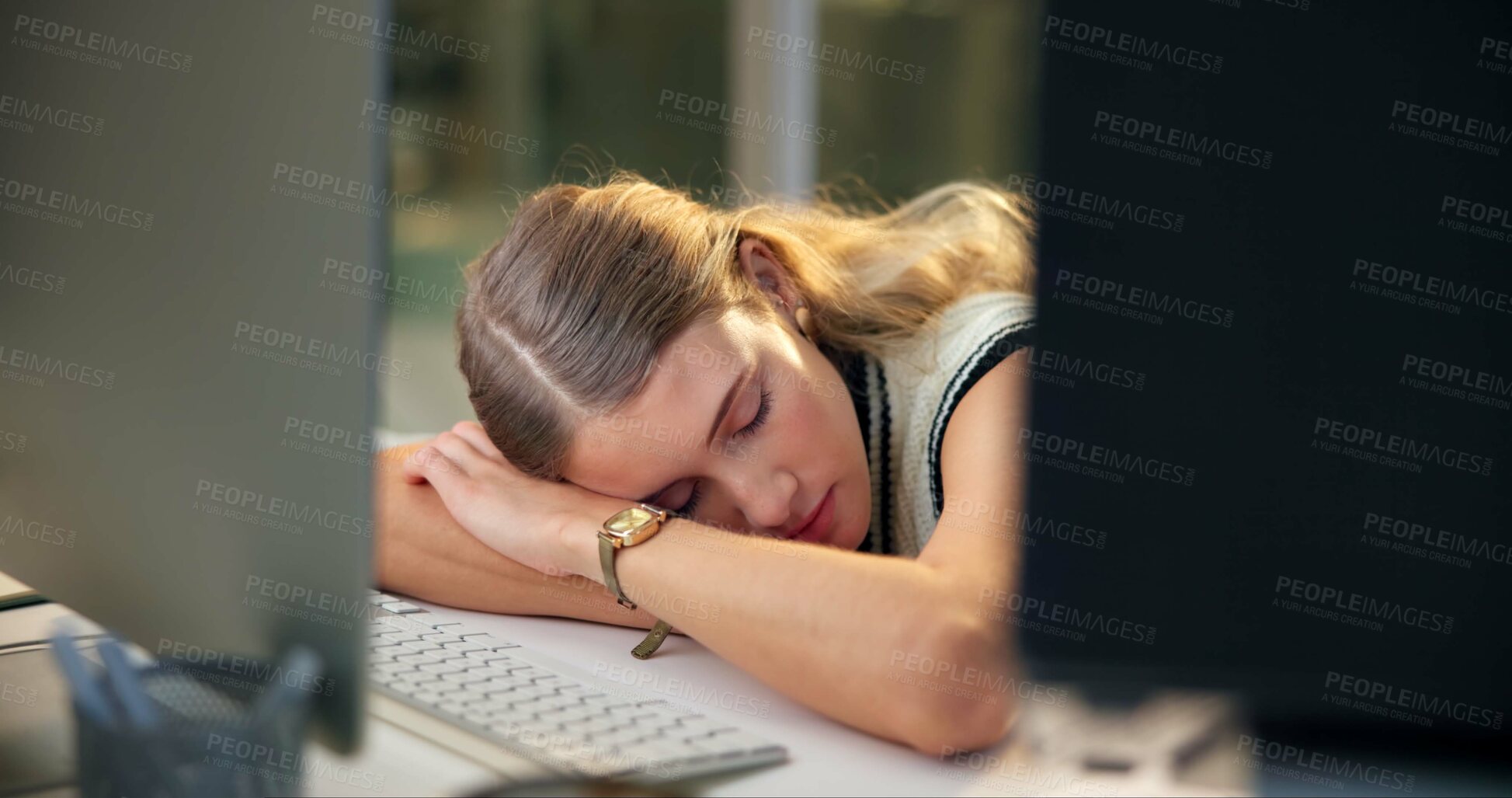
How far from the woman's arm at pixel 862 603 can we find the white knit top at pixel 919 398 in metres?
0.11

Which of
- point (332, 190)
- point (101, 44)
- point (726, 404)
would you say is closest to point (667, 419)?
point (726, 404)

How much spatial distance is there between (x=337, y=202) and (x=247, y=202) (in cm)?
11

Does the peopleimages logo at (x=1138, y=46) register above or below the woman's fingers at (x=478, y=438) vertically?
above

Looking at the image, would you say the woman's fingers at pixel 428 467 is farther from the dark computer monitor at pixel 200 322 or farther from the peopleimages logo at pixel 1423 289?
the peopleimages logo at pixel 1423 289

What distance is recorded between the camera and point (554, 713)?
30.6 inches

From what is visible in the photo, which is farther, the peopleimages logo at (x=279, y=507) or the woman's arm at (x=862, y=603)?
the woman's arm at (x=862, y=603)

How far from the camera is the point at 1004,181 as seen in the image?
2.82m

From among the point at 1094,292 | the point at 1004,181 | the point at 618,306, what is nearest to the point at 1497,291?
the point at 1094,292

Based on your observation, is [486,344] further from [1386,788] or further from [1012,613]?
[1386,788]

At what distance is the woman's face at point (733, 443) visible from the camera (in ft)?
3.31

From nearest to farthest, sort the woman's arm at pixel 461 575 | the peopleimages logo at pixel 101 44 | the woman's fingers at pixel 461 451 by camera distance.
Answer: the peopleimages logo at pixel 101 44
the woman's arm at pixel 461 575
the woman's fingers at pixel 461 451

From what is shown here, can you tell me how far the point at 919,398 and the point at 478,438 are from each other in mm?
488

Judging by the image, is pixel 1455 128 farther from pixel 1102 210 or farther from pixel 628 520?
pixel 628 520


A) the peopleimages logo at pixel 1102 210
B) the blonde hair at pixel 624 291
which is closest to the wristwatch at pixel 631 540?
the blonde hair at pixel 624 291
